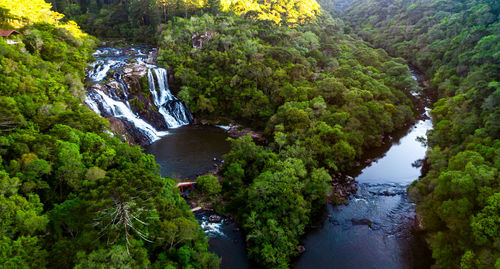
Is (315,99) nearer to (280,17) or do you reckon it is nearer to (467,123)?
(467,123)

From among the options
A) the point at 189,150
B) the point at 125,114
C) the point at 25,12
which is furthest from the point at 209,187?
the point at 25,12

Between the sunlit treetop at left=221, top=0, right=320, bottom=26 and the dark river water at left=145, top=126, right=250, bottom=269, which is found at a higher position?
the sunlit treetop at left=221, top=0, right=320, bottom=26

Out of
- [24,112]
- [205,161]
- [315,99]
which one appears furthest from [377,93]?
[24,112]

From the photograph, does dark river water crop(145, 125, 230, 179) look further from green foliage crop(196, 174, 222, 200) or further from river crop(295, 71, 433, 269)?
river crop(295, 71, 433, 269)

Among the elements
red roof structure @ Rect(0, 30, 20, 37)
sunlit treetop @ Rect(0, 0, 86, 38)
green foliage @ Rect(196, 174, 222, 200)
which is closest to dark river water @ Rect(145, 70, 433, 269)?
green foliage @ Rect(196, 174, 222, 200)

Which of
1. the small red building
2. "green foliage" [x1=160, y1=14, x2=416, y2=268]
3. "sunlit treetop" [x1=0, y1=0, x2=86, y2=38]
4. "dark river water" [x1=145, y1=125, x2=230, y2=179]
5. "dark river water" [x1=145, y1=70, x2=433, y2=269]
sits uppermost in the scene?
"sunlit treetop" [x1=0, y1=0, x2=86, y2=38]

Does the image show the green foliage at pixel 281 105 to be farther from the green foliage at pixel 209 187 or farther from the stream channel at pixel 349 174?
the stream channel at pixel 349 174

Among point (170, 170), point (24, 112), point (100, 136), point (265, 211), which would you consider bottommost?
point (170, 170)
